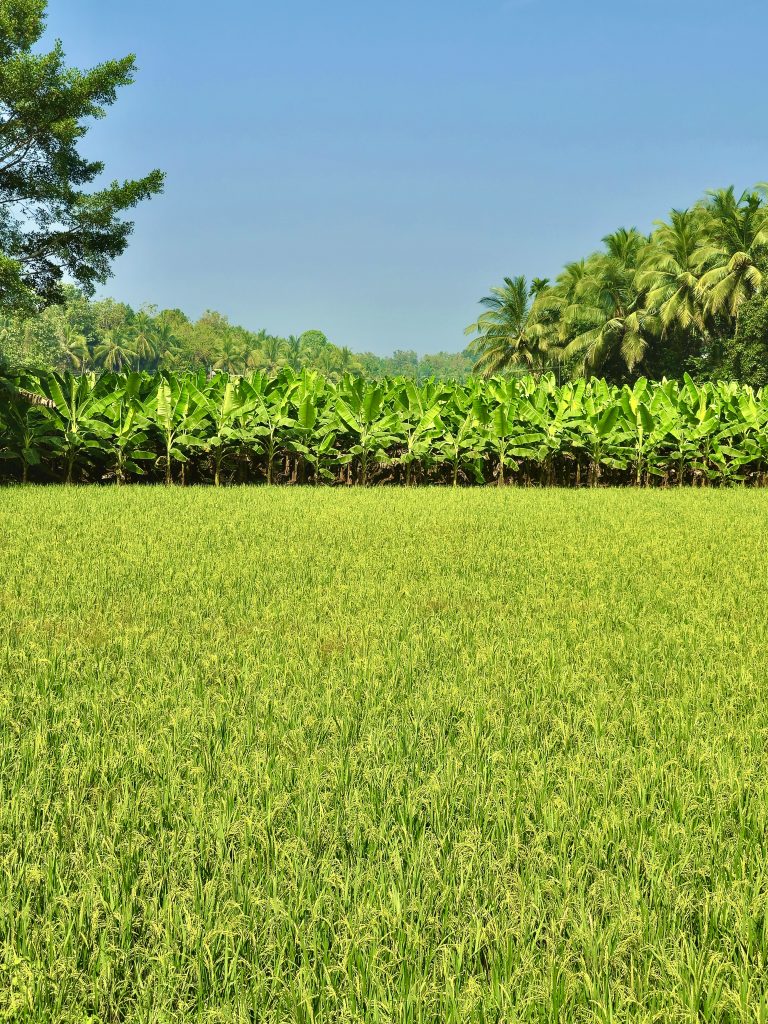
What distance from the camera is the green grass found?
4.96ft

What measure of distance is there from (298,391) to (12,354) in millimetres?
52130

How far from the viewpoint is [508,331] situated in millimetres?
46000

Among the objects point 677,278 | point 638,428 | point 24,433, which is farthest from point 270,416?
point 677,278

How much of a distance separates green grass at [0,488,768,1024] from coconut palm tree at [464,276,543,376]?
4240cm

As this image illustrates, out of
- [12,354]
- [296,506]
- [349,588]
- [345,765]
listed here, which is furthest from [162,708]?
[12,354]

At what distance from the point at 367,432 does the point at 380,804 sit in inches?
470

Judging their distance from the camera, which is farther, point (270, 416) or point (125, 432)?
point (270, 416)

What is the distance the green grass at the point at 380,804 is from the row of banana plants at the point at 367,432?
8.21 metres

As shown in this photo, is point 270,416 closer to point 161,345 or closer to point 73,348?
point 73,348

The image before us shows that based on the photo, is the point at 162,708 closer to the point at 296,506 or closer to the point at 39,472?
the point at 296,506

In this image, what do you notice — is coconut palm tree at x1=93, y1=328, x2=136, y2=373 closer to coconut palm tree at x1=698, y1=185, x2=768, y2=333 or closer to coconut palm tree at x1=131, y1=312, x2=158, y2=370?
coconut palm tree at x1=131, y1=312, x2=158, y2=370

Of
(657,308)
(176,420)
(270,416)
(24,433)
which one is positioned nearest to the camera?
(24,433)

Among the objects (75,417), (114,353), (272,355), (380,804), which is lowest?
(380,804)

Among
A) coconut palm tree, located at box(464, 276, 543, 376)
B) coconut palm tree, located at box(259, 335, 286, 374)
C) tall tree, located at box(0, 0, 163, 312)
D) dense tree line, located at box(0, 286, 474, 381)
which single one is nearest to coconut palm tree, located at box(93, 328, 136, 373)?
dense tree line, located at box(0, 286, 474, 381)
